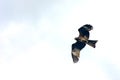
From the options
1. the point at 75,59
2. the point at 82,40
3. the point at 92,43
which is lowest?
the point at 75,59

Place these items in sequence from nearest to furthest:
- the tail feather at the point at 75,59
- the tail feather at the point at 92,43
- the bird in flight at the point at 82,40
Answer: the tail feather at the point at 92,43
the bird in flight at the point at 82,40
the tail feather at the point at 75,59

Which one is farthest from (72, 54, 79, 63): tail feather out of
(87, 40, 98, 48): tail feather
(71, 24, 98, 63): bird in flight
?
(87, 40, 98, 48): tail feather

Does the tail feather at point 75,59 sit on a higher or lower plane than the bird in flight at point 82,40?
lower

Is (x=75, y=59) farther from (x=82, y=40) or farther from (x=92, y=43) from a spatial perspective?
(x=92, y=43)

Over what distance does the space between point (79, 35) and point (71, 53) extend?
613 centimetres

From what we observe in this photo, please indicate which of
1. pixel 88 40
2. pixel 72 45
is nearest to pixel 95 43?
pixel 88 40

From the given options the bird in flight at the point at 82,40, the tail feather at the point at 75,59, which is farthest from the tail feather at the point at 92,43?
the tail feather at the point at 75,59

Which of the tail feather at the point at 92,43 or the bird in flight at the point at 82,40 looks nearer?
the tail feather at the point at 92,43

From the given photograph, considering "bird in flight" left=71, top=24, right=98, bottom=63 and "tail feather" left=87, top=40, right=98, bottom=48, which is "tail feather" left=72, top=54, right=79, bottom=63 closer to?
"bird in flight" left=71, top=24, right=98, bottom=63

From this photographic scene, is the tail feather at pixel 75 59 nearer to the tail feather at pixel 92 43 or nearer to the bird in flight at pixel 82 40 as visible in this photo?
the bird in flight at pixel 82 40

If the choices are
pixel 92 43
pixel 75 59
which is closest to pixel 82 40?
pixel 92 43

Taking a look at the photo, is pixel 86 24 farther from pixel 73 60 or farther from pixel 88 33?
pixel 73 60

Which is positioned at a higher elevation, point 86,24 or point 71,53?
point 86,24

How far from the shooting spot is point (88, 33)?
79.3 meters
